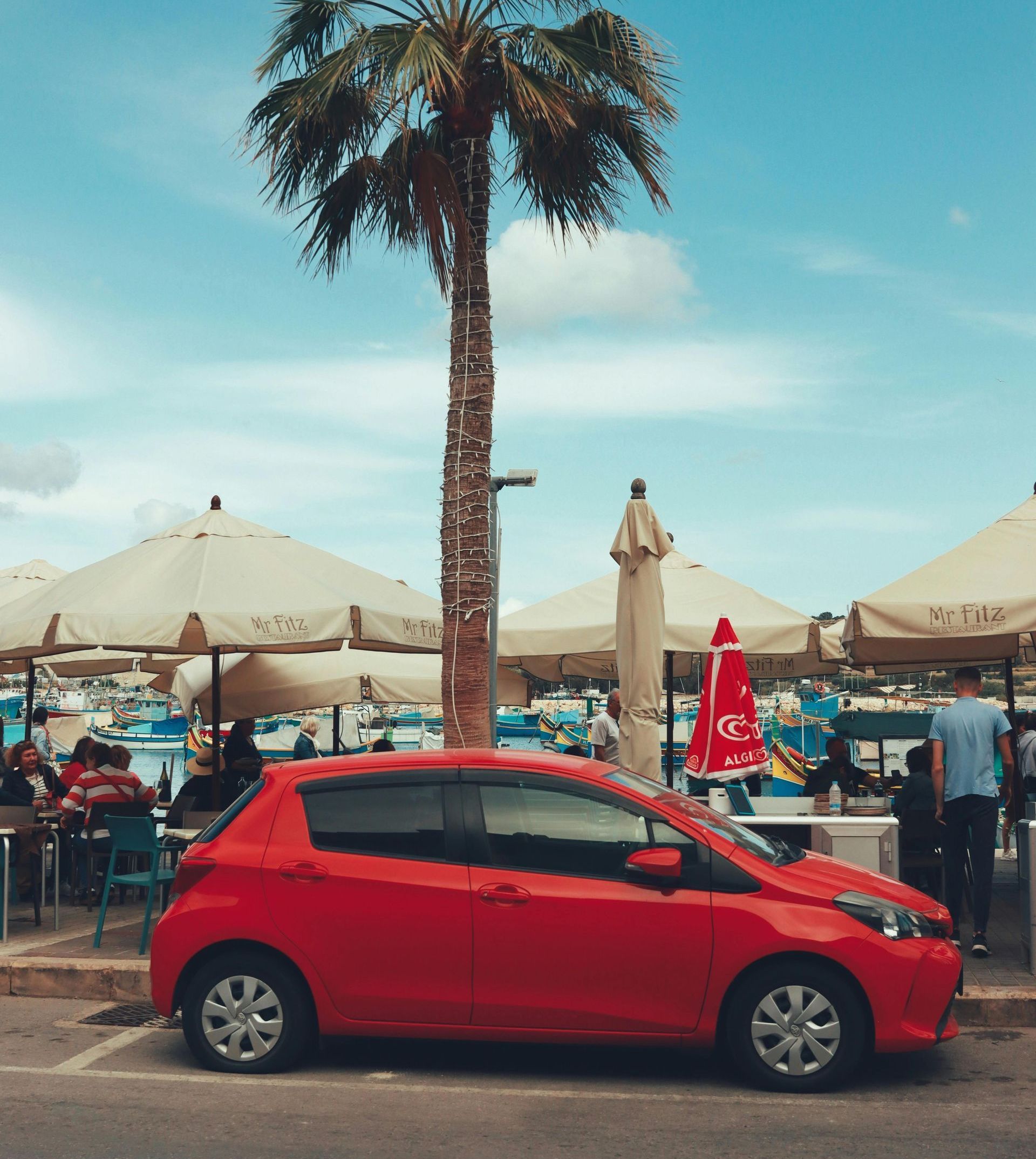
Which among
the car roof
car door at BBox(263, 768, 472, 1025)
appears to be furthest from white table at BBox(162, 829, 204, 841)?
car door at BBox(263, 768, 472, 1025)

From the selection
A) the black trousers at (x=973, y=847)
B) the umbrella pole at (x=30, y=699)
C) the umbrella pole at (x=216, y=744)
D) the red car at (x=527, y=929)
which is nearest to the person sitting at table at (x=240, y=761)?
the umbrella pole at (x=216, y=744)

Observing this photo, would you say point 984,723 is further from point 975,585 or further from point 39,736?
point 39,736

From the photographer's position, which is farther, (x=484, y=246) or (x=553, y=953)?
(x=484, y=246)

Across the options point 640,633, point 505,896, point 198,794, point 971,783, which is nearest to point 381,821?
point 505,896

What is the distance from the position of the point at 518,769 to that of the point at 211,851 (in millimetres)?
1661

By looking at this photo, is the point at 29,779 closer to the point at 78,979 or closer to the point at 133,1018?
the point at 78,979

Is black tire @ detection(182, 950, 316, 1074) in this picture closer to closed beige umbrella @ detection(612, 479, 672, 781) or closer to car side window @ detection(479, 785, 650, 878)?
car side window @ detection(479, 785, 650, 878)

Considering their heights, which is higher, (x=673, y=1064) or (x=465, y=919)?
(x=465, y=919)

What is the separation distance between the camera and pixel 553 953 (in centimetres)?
626

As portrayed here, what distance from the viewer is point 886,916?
6270mm

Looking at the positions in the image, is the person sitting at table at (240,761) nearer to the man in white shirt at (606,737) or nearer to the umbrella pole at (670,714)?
the man in white shirt at (606,737)

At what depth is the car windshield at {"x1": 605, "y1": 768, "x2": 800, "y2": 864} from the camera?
6.57 m

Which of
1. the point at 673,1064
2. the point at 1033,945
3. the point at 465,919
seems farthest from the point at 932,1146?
the point at 1033,945

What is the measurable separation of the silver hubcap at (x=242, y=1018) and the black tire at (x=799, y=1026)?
2323mm
